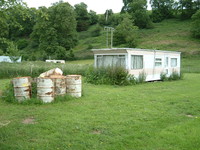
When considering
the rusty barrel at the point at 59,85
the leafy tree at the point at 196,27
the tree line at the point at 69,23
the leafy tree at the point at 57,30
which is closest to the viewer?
the rusty barrel at the point at 59,85

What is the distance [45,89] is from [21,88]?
2.63 feet

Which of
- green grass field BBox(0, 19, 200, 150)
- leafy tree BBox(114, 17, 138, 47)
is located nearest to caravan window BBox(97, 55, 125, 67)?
green grass field BBox(0, 19, 200, 150)

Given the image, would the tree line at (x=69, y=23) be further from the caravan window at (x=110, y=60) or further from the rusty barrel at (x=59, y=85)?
the caravan window at (x=110, y=60)

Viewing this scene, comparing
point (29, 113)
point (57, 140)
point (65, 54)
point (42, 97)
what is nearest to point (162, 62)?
point (42, 97)

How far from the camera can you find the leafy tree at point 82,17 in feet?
248

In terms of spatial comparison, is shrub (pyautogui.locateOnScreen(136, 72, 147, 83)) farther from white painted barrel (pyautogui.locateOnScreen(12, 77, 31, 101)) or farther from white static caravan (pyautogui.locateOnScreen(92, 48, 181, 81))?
white painted barrel (pyautogui.locateOnScreen(12, 77, 31, 101))

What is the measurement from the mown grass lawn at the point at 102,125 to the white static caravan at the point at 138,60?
6.70m

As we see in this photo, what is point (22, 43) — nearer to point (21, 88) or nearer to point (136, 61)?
point (136, 61)

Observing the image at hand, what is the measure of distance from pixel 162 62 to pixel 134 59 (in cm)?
341

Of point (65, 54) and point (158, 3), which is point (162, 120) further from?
point (158, 3)

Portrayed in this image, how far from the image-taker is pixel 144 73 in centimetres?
1491

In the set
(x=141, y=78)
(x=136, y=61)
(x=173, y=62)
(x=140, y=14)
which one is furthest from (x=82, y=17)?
(x=141, y=78)

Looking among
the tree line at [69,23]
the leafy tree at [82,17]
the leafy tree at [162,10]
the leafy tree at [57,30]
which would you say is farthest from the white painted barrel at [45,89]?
the leafy tree at [82,17]

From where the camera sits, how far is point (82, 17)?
78375 millimetres
